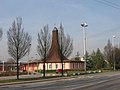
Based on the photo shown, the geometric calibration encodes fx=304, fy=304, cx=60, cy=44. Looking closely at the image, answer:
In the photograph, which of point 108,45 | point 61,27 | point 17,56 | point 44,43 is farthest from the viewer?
point 108,45

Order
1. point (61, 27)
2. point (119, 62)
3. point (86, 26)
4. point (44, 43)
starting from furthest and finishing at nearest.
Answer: point (119, 62) < point (86, 26) < point (61, 27) < point (44, 43)

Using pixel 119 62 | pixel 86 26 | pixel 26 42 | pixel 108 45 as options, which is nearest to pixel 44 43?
pixel 26 42

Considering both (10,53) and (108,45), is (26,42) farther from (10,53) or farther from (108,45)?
(108,45)

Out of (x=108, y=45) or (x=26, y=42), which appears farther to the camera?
(x=108, y=45)

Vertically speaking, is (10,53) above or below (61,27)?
below

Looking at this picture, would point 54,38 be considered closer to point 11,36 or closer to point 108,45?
point 108,45

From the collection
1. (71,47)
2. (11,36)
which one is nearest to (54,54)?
(71,47)

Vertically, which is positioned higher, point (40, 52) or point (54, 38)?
point (54, 38)

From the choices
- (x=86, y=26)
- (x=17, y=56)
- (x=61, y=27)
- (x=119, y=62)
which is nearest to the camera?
(x=17, y=56)

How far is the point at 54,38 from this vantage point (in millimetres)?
108500

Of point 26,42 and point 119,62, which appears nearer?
point 26,42

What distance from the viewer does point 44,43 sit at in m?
48.8

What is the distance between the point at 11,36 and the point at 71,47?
Result: 18.6 m

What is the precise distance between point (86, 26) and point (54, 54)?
3939cm
